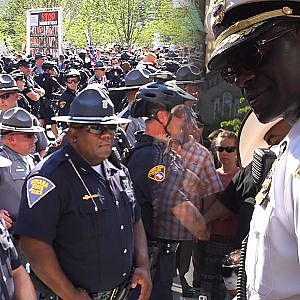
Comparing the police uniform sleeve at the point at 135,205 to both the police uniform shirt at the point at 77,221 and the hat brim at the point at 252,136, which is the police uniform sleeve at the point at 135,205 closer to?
the police uniform shirt at the point at 77,221

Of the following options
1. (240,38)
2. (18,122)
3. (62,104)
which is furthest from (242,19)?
(62,104)

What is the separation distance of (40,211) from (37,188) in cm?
12

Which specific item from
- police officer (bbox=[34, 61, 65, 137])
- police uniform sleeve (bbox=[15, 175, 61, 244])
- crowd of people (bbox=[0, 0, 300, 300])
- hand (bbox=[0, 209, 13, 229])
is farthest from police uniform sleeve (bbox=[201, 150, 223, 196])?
police officer (bbox=[34, 61, 65, 137])

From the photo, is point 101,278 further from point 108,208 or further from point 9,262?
point 9,262

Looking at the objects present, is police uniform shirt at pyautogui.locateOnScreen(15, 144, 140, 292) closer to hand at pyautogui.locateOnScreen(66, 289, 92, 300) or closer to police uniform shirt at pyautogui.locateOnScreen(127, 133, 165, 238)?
hand at pyautogui.locateOnScreen(66, 289, 92, 300)

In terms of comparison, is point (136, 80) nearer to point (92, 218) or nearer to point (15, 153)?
point (15, 153)

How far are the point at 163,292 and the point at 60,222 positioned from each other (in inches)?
32.2

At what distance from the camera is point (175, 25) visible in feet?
4.72

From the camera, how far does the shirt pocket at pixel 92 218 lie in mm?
2947

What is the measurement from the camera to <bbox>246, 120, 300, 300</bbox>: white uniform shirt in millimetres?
1169

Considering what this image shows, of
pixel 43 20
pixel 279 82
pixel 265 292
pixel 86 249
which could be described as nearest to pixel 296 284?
pixel 265 292

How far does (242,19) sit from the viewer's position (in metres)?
1.28

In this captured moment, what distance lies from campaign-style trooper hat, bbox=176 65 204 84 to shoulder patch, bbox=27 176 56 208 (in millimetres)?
1352

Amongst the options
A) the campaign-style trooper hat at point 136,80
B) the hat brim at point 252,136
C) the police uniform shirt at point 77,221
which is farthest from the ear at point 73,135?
the campaign-style trooper hat at point 136,80
